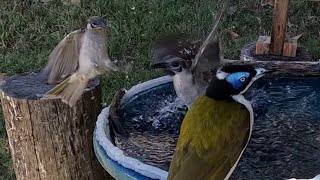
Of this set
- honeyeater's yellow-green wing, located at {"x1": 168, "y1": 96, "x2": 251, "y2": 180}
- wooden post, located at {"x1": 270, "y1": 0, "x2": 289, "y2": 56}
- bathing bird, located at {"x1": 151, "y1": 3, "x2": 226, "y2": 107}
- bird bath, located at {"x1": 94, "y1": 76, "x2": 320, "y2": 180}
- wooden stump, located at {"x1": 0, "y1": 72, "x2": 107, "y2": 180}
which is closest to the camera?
honeyeater's yellow-green wing, located at {"x1": 168, "y1": 96, "x2": 251, "y2": 180}

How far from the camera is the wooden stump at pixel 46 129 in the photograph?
141 inches

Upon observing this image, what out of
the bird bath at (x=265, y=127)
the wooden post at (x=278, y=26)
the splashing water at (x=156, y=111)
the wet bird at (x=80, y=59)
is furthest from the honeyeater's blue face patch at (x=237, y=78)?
the wooden post at (x=278, y=26)

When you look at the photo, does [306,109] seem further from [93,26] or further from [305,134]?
[93,26]

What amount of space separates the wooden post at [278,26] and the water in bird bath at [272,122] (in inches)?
23.2

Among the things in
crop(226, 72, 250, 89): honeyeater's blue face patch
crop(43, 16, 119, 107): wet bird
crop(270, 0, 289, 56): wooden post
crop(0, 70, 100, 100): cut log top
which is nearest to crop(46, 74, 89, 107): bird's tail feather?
crop(43, 16, 119, 107): wet bird

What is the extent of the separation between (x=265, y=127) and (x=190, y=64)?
1.36 ft

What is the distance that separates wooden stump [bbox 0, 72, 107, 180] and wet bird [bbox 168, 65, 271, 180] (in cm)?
98

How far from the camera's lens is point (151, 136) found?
307cm

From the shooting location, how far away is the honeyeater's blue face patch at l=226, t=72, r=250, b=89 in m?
2.80

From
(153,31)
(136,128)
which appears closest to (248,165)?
(136,128)

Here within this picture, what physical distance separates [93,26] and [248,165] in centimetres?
104

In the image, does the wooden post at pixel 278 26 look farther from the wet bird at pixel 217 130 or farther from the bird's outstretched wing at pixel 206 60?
the wet bird at pixel 217 130

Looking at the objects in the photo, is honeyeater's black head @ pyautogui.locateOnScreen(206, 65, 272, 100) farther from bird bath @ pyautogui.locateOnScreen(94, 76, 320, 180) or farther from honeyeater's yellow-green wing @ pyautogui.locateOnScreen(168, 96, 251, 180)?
bird bath @ pyautogui.locateOnScreen(94, 76, 320, 180)

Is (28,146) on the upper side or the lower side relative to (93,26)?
lower
